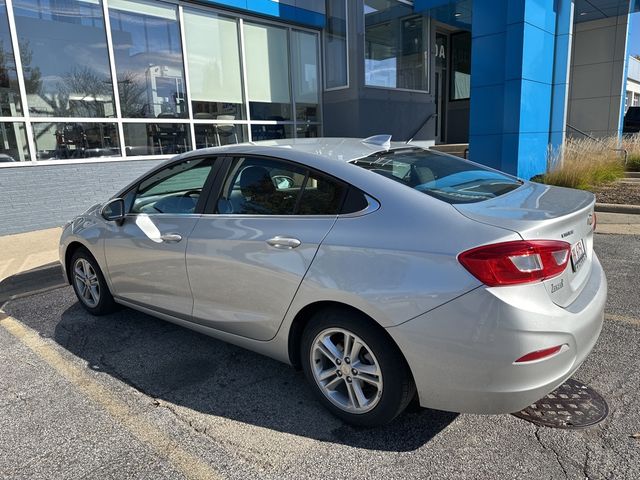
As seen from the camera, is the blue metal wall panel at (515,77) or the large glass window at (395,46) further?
the large glass window at (395,46)

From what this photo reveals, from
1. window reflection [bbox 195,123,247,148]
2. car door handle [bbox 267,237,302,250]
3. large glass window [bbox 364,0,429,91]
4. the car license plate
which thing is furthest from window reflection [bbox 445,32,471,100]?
car door handle [bbox 267,237,302,250]

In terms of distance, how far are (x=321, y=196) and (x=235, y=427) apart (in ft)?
4.59

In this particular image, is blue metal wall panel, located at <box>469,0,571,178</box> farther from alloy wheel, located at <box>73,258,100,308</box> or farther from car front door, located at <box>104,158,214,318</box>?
alloy wheel, located at <box>73,258,100,308</box>

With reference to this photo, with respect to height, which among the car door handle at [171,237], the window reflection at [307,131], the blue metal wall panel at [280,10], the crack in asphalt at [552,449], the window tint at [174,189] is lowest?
the crack in asphalt at [552,449]

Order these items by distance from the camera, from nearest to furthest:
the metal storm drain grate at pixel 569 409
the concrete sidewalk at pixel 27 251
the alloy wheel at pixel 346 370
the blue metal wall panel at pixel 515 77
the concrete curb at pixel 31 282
Answer: the alloy wheel at pixel 346 370, the metal storm drain grate at pixel 569 409, the concrete curb at pixel 31 282, the concrete sidewalk at pixel 27 251, the blue metal wall panel at pixel 515 77

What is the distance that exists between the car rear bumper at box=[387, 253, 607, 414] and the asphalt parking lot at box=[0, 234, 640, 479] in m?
0.36

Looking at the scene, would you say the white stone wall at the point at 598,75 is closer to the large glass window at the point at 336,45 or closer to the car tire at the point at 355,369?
the large glass window at the point at 336,45

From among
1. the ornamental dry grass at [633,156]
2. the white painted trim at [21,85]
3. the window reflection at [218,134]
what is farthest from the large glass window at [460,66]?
the white painted trim at [21,85]

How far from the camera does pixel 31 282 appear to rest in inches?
223

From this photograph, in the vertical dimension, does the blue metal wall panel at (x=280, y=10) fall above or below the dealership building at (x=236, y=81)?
above

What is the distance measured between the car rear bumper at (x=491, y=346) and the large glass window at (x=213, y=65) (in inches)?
371

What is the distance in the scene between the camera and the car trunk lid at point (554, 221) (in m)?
2.28

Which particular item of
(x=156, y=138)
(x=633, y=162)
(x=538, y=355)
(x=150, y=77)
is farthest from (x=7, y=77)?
(x=633, y=162)

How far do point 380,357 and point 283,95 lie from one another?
10.8 metres
